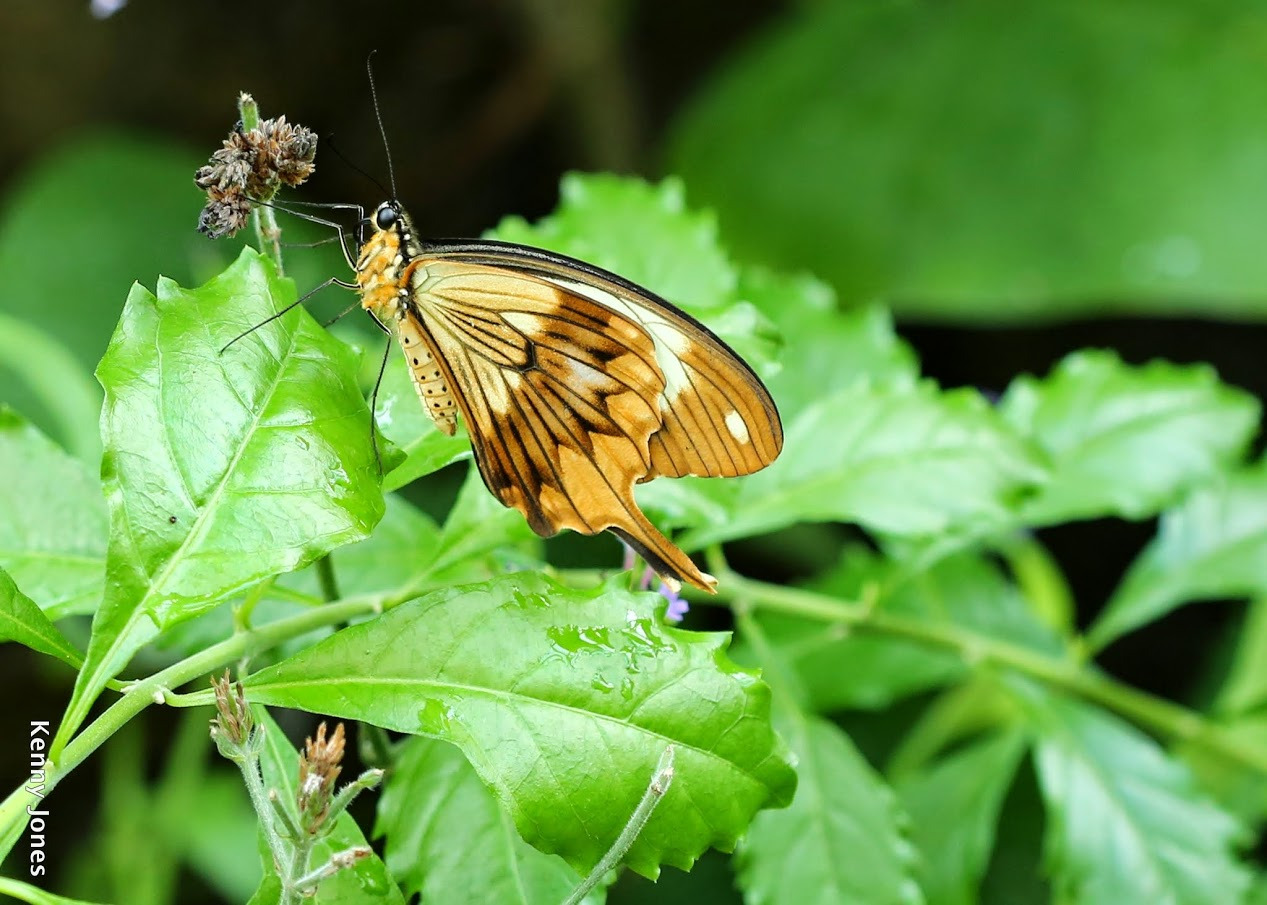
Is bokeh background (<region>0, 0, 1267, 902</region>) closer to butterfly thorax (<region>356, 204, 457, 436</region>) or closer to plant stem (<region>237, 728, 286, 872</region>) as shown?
butterfly thorax (<region>356, 204, 457, 436</region>)

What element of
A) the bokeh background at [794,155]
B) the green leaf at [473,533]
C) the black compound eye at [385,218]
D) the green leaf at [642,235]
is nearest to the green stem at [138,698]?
the green leaf at [473,533]

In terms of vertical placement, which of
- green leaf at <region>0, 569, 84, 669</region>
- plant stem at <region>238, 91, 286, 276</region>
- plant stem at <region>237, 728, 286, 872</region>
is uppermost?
plant stem at <region>238, 91, 286, 276</region>

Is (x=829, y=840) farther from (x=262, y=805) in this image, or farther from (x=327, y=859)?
(x=262, y=805)

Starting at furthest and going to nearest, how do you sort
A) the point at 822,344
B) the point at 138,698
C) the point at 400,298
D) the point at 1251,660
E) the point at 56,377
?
the point at 1251,660 < the point at 56,377 < the point at 822,344 < the point at 400,298 < the point at 138,698

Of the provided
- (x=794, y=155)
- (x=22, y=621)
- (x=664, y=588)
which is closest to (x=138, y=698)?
(x=22, y=621)

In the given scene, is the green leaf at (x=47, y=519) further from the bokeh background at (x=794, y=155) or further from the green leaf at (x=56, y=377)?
the bokeh background at (x=794, y=155)

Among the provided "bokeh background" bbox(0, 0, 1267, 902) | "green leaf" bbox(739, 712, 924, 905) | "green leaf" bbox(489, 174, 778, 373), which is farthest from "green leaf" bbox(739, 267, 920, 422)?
"bokeh background" bbox(0, 0, 1267, 902)
